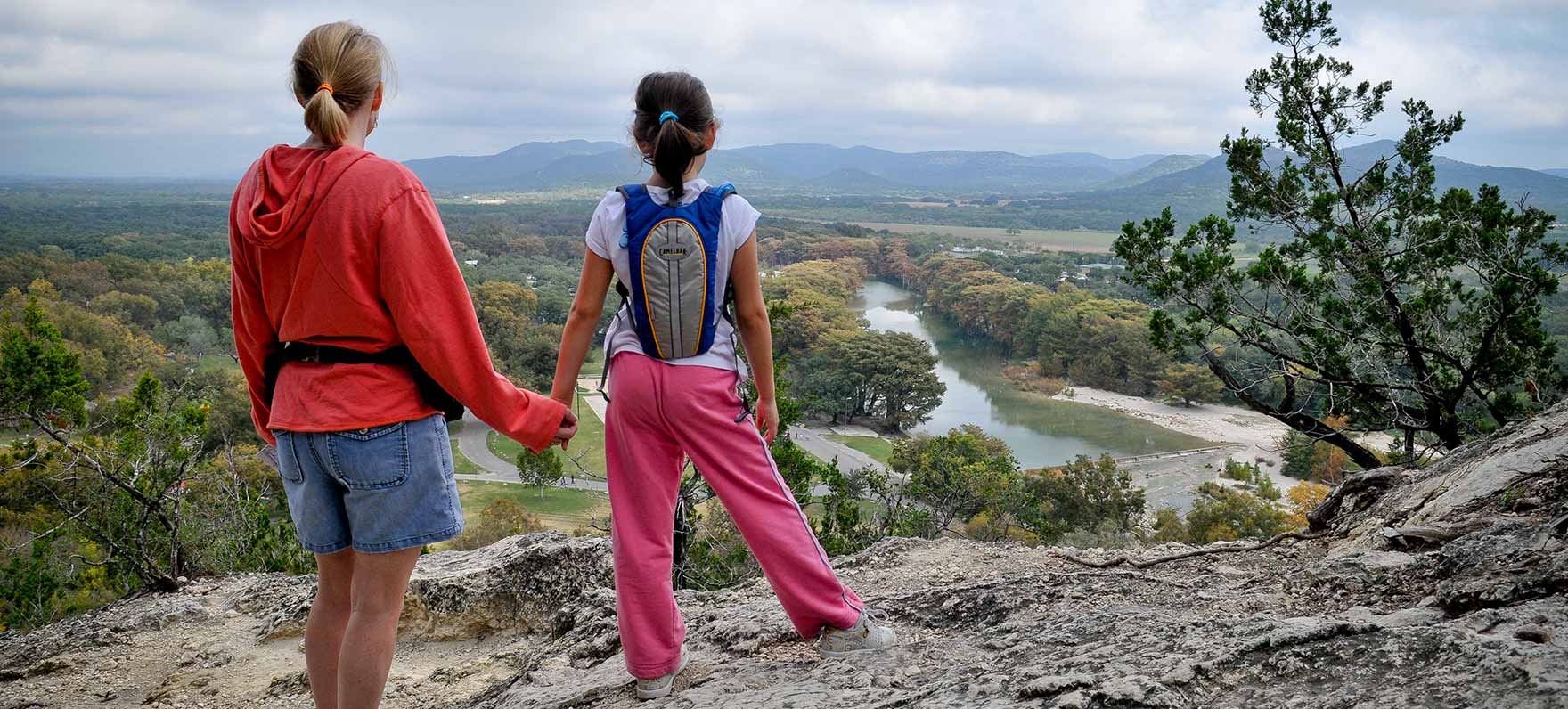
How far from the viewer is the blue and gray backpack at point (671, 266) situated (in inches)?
95.0

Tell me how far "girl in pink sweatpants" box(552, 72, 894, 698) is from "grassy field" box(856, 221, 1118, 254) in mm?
69153

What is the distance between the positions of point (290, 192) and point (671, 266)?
89cm

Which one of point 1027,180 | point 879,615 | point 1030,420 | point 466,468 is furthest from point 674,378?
point 1027,180

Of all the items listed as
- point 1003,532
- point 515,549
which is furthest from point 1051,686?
point 1003,532

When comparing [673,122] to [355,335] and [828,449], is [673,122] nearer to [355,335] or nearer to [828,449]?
[355,335]

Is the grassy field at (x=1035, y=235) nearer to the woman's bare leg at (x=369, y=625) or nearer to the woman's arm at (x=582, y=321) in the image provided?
the woman's arm at (x=582, y=321)

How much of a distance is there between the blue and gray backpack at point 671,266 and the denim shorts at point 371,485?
24.1 inches

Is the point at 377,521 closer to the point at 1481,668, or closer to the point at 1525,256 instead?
the point at 1481,668

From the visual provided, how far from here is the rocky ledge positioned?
195cm

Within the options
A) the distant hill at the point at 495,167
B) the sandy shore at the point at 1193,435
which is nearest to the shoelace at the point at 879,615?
the sandy shore at the point at 1193,435

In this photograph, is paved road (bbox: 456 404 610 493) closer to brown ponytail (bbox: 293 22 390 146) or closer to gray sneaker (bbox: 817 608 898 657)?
gray sneaker (bbox: 817 608 898 657)

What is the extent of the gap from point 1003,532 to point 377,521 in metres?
13.8

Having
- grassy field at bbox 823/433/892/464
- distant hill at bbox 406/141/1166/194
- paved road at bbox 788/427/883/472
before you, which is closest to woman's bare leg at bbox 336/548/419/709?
paved road at bbox 788/427/883/472

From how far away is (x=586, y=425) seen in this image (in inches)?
1082
